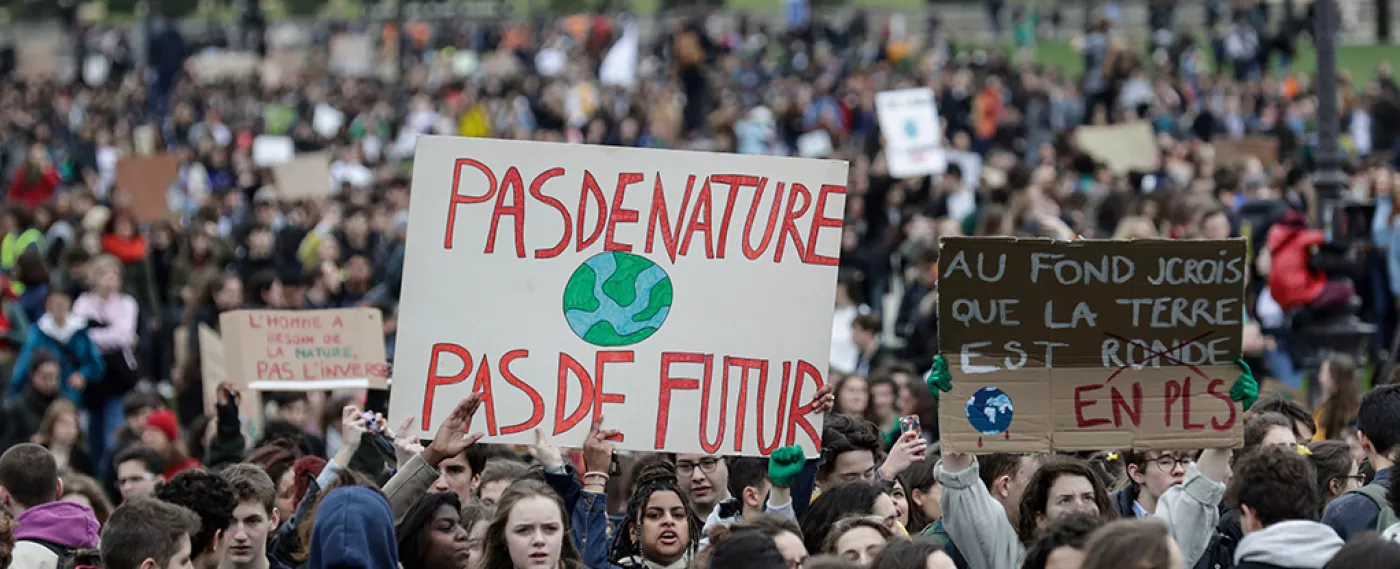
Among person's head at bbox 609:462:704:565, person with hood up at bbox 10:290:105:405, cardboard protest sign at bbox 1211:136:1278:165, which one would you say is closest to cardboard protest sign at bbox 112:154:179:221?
person with hood up at bbox 10:290:105:405

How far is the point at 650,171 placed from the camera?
24.4 ft

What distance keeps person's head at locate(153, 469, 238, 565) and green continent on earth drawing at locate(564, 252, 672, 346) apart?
51.2 inches

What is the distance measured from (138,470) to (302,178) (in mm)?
13686

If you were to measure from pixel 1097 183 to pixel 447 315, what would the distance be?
14262 mm

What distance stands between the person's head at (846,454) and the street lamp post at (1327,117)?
613 cm

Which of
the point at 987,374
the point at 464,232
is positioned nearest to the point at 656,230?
the point at 464,232

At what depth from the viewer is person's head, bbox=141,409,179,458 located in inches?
418

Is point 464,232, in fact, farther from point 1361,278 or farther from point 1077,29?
point 1077,29

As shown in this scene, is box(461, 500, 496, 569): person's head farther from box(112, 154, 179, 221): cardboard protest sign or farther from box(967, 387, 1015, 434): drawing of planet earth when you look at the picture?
box(112, 154, 179, 221): cardboard protest sign

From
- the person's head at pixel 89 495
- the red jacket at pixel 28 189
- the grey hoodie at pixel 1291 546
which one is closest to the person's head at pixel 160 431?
the person's head at pixel 89 495

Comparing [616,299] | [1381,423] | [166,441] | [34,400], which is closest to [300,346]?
[166,441]

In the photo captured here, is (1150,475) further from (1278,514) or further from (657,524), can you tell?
(657,524)

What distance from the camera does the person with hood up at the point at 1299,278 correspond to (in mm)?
12852

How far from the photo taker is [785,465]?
22.9 ft
